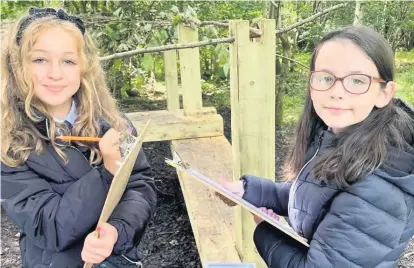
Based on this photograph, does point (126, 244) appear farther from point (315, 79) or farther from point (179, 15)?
point (179, 15)

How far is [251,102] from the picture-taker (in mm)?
2109

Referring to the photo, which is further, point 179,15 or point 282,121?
point 282,121

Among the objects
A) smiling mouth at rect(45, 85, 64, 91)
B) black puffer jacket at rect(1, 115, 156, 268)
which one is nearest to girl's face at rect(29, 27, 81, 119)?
smiling mouth at rect(45, 85, 64, 91)

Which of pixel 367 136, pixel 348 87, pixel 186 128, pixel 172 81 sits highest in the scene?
pixel 348 87

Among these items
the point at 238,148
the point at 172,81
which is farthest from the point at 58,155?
the point at 172,81

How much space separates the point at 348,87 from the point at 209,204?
73.3 inches

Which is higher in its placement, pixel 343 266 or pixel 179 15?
pixel 179 15

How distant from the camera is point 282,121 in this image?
5.38m

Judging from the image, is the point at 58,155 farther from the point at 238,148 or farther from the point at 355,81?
the point at 355,81

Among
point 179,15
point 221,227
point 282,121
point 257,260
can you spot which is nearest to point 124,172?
point 257,260

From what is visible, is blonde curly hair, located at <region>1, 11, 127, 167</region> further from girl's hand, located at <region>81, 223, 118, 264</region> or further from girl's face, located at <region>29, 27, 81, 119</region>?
girl's hand, located at <region>81, 223, 118, 264</region>

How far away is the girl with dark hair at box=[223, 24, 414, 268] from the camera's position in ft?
4.11

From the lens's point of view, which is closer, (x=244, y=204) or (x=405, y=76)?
(x=244, y=204)

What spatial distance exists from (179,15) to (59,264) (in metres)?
2.11
